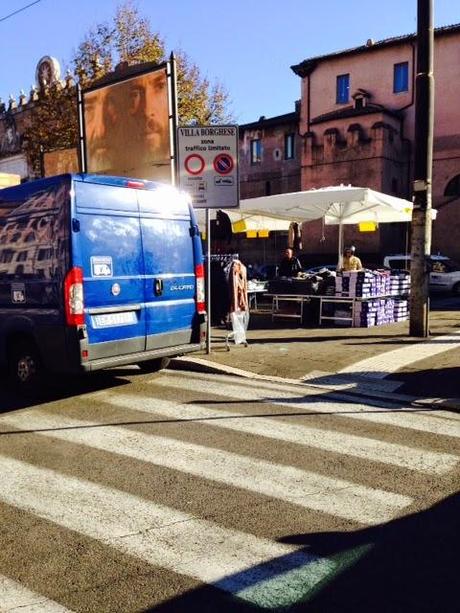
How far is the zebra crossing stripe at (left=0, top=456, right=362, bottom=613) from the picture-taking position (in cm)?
315

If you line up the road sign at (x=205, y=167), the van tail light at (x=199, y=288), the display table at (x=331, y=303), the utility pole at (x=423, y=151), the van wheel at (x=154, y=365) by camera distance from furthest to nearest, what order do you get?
1. the display table at (x=331, y=303)
2. the utility pole at (x=423, y=151)
3. the road sign at (x=205, y=167)
4. the van wheel at (x=154, y=365)
5. the van tail light at (x=199, y=288)

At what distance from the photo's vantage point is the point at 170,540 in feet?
11.9

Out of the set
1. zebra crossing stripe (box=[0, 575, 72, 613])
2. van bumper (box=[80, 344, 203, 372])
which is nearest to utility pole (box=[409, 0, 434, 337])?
van bumper (box=[80, 344, 203, 372])

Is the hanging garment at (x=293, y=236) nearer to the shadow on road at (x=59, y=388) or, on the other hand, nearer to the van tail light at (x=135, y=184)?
the shadow on road at (x=59, y=388)

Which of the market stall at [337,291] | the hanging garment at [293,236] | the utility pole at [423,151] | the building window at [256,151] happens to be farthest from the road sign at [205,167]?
the building window at [256,151]

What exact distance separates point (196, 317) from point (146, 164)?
6.77 metres

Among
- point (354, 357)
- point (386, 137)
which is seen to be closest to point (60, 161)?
point (354, 357)

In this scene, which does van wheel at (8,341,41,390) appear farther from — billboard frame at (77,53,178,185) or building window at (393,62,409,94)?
building window at (393,62,409,94)

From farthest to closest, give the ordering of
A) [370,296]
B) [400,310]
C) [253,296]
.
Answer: [253,296], [400,310], [370,296]

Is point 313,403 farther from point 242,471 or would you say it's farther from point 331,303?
point 331,303

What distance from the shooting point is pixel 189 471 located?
478 centimetres

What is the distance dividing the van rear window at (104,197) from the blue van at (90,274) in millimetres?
12

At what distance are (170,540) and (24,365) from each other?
436cm

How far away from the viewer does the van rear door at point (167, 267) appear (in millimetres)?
7426
